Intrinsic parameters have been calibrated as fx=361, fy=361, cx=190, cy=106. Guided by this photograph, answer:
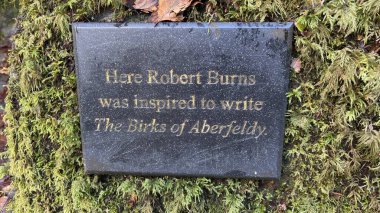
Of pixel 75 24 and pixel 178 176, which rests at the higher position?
pixel 75 24

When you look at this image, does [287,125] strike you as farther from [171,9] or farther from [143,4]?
[143,4]

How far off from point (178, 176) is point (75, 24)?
29.8 inches

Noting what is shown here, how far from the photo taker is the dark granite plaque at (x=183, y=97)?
1.38 meters

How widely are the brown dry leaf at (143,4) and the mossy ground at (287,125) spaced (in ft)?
0.12

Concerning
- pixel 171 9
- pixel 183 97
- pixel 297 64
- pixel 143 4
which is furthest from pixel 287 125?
pixel 143 4

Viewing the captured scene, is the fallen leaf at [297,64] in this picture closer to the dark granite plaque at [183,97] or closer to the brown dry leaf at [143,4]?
the dark granite plaque at [183,97]

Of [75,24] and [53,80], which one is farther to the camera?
[53,80]

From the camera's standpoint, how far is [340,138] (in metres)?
1.43

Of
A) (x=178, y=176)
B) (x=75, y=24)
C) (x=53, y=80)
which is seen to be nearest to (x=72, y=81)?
(x=53, y=80)

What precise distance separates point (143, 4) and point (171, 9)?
0.40 feet

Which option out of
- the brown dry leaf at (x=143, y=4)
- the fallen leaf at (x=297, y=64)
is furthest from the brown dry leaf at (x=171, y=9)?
the fallen leaf at (x=297, y=64)

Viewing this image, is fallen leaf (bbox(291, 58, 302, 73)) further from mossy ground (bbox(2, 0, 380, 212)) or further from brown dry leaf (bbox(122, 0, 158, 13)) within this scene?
brown dry leaf (bbox(122, 0, 158, 13))

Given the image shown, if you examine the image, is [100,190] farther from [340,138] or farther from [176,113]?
[340,138]

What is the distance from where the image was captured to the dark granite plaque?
138 cm
